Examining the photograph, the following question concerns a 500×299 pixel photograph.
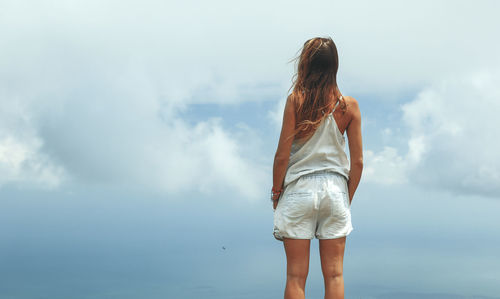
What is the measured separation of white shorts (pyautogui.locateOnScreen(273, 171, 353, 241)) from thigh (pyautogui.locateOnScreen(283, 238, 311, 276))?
6cm

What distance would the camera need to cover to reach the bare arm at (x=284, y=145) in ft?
16.8

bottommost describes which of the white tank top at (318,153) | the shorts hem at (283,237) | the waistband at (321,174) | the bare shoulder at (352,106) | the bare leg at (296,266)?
the bare leg at (296,266)

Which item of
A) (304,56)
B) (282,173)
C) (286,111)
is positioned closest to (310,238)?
(282,173)

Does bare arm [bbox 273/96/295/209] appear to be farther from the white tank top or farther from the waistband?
the waistband

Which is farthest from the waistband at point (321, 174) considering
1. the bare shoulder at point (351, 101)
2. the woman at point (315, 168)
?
the bare shoulder at point (351, 101)

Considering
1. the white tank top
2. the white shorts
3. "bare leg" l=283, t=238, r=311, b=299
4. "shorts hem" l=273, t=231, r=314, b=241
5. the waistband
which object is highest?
the white tank top

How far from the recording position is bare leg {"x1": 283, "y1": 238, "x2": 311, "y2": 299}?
16.9 feet

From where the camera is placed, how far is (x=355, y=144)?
17.4 feet

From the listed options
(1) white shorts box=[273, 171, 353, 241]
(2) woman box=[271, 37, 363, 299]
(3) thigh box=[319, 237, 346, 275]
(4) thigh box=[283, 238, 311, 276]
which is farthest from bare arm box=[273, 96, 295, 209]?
(3) thigh box=[319, 237, 346, 275]

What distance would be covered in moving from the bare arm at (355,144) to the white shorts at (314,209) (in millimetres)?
226

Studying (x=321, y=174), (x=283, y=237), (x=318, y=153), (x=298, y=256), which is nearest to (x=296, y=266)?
(x=298, y=256)

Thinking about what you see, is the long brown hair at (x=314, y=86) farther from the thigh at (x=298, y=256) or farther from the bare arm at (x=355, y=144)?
the thigh at (x=298, y=256)

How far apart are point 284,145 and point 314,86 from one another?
0.69 meters

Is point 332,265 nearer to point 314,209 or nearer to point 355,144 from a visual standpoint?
point 314,209
